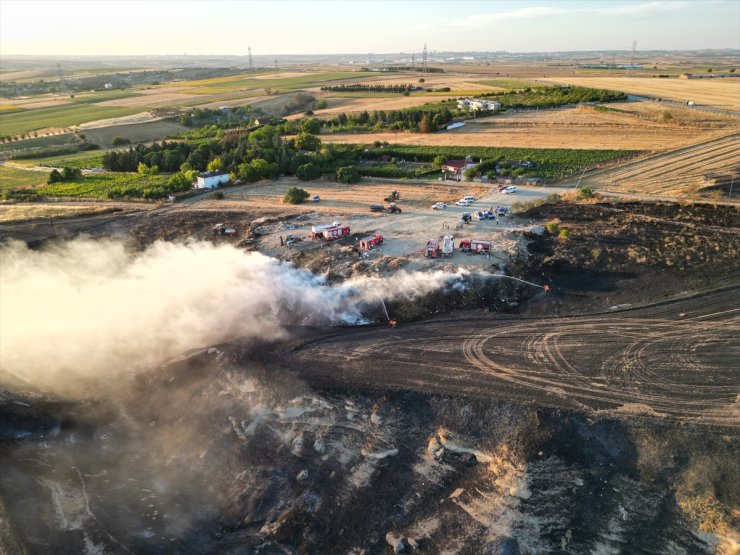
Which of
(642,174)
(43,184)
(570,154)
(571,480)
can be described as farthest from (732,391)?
(43,184)

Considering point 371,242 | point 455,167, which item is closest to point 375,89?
point 455,167

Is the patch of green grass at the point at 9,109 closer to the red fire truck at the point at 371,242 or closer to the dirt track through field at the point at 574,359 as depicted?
the red fire truck at the point at 371,242

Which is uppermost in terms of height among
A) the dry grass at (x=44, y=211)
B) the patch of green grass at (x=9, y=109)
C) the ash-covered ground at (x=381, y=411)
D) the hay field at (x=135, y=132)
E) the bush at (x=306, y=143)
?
the patch of green grass at (x=9, y=109)

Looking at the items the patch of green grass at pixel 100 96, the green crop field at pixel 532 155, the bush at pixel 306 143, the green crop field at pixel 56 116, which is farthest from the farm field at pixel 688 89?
the patch of green grass at pixel 100 96

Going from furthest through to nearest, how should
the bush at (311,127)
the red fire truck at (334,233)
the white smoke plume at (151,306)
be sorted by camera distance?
the bush at (311,127) < the red fire truck at (334,233) < the white smoke plume at (151,306)

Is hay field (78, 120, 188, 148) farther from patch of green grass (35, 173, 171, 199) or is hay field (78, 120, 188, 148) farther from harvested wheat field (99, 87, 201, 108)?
harvested wheat field (99, 87, 201, 108)

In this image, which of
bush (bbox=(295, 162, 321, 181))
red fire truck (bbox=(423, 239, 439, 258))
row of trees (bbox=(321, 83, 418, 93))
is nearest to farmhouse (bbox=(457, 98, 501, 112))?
row of trees (bbox=(321, 83, 418, 93))
